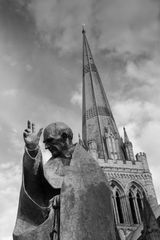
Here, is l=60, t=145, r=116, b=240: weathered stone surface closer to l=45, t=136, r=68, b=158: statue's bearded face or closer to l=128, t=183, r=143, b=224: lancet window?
l=45, t=136, r=68, b=158: statue's bearded face

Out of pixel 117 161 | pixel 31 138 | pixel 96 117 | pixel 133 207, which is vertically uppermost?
pixel 96 117

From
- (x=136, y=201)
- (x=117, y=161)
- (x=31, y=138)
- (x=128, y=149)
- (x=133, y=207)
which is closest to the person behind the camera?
(x=31, y=138)

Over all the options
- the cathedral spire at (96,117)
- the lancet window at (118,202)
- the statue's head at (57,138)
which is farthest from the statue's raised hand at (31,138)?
the cathedral spire at (96,117)

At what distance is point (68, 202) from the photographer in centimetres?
289

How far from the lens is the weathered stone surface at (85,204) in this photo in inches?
109

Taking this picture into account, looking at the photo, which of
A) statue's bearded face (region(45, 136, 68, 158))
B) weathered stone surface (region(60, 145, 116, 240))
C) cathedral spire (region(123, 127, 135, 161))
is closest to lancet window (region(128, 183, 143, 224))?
cathedral spire (region(123, 127, 135, 161))

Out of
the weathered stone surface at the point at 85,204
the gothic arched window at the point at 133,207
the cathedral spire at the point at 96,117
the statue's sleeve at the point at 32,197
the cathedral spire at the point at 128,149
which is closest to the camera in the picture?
the weathered stone surface at the point at 85,204

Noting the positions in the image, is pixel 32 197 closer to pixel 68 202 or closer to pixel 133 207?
pixel 68 202

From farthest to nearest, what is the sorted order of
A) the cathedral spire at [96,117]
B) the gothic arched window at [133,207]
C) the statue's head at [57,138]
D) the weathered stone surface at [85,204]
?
1. the cathedral spire at [96,117]
2. the gothic arched window at [133,207]
3. the statue's head at [57,138]
4. the weathered stone surface at [85,204]

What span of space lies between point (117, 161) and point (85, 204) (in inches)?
1497

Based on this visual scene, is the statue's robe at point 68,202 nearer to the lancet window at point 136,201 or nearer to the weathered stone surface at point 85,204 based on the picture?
the weathered stone surface at point 85,204

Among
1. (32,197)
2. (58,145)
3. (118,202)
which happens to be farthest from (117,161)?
(32,197)

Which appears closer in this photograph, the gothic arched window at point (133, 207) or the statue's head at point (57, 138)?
the statue's head at point (57, 138)

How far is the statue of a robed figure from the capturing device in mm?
2811
